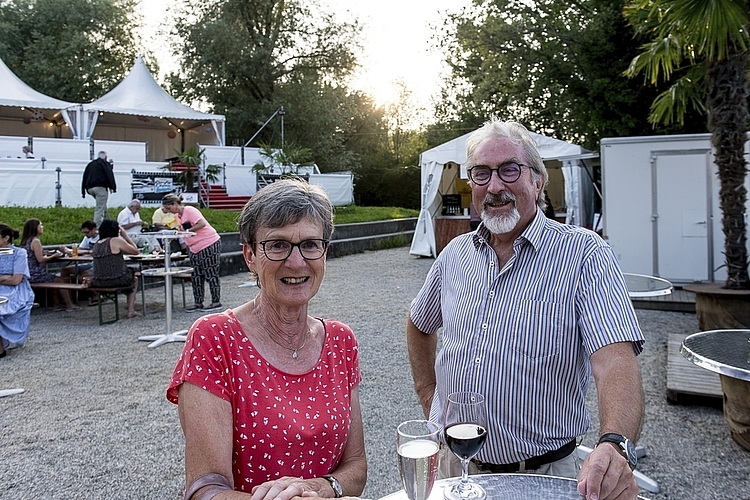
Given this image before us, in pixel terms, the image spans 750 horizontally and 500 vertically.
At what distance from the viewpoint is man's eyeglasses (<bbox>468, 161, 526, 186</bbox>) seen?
204 centimetres

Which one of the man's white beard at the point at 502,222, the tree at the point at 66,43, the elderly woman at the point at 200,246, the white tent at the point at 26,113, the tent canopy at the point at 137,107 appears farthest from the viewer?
the tree at the point at 66,43

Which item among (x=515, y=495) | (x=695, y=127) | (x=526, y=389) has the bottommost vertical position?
(x=515, y=495)

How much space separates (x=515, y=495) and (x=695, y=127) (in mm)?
15658

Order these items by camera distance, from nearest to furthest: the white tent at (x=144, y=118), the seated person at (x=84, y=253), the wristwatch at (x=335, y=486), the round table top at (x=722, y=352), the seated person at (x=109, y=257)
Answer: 1. the wristwatch at (x=335, y=486)
2. the round table top at (x=722, y=352)
3. the seated person at (x=109, y=257)
4. the seated person at (x=84, y=253)
5. the white tent at (x=144, y=118)

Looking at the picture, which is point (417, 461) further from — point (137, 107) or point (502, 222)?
point (137, 107)

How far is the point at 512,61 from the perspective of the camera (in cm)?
1859

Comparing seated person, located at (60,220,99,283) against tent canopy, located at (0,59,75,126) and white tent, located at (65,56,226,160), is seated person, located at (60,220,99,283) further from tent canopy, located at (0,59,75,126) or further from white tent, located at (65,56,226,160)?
white tent, located at (65,56,226,160)

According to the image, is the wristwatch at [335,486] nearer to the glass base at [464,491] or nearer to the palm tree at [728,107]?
the glass base at [464,491]

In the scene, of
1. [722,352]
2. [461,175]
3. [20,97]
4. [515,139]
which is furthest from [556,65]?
[20,97]

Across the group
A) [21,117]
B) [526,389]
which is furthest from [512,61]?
[21,117]

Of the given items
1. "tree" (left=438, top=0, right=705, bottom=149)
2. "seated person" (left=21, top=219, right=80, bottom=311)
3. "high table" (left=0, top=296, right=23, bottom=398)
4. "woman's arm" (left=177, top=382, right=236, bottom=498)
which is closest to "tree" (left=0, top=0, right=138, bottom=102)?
"tree" (left=438, top=0, right=705, bottom=149)

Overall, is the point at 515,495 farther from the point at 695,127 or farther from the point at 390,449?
the point at 695,127

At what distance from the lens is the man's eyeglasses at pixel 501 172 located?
2043 mm

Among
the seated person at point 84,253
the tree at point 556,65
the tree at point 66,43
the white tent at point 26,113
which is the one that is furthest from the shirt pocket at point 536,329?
the tree at point 66,43
